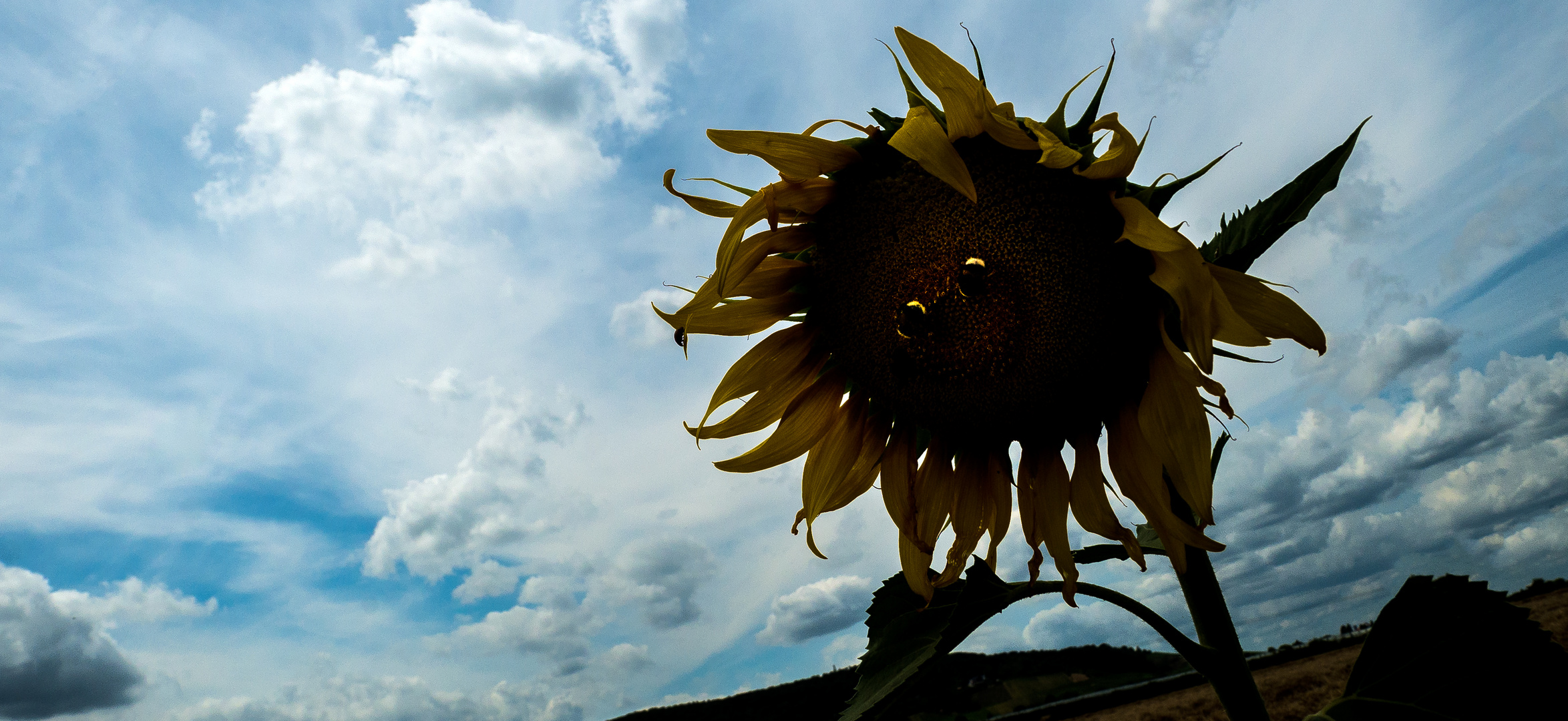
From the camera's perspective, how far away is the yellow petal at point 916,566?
7.89ft

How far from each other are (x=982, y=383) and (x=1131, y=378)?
1.32 feet

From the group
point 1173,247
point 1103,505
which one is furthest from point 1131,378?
point 1173,247

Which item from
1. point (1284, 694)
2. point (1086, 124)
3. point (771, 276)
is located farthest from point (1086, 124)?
point (1284, 694)

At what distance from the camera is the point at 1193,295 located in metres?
1.85

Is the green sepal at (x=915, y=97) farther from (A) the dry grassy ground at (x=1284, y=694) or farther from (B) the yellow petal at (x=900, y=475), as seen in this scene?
(A) the dry grassy ground at (x=1284, y=694)

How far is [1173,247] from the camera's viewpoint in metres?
1.79

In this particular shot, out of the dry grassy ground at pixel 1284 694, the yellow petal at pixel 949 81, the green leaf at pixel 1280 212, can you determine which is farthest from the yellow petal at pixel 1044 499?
the dry grassy ground at pixel 1284 694

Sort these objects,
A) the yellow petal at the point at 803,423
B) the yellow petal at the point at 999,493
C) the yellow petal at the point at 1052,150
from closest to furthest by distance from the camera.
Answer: the yellow petal at the point at 1052,150
the yellow petal at the point at 999,493
the yellow petal at the point at 803,423

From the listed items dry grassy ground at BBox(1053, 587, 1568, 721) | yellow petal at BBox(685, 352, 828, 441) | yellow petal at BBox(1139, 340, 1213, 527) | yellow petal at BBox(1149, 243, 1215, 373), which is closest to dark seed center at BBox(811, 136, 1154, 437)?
yellow petal at BBox(1139, 340, 1213, 527)

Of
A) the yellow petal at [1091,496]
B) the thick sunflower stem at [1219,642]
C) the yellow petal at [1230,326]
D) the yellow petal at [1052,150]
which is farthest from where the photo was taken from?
the yellow petal at [1091,496]

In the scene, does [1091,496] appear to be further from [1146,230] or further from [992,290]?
[1146,230]

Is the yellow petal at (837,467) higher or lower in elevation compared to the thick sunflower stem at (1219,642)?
higher

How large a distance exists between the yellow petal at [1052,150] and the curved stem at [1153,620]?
3.71ft

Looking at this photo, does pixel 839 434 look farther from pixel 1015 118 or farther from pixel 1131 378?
pixel 1015 118
